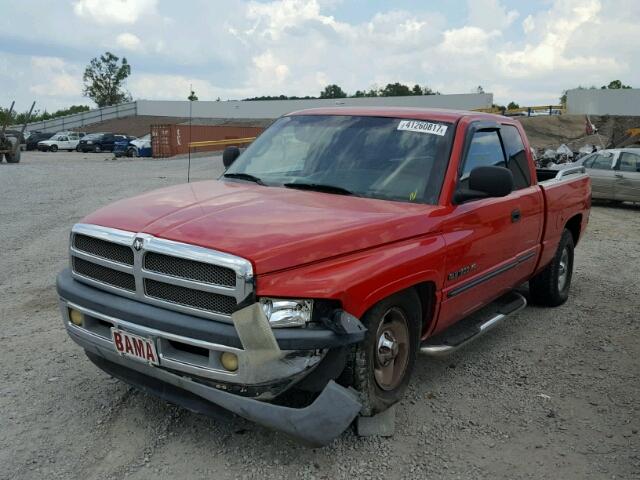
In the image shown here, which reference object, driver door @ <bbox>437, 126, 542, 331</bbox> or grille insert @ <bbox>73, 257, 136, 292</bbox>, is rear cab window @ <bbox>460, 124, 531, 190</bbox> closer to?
driver door @ <bbox>437, 126, 542, 331</bbox>

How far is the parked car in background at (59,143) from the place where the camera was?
4541 centimetres

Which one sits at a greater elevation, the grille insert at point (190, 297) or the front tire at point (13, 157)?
the grille insert at point (190, 297)

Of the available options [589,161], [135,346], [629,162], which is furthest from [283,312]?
[589,161]

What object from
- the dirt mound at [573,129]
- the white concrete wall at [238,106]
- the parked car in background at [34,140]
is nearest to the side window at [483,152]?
the dirt mound at [573,129]

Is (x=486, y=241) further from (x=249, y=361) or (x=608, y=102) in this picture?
(x=608, y=102)

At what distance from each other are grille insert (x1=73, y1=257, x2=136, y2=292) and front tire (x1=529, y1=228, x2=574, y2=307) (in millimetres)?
4358

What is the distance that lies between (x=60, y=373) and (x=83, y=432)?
0.94m

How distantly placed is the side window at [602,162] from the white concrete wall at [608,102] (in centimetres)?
2674

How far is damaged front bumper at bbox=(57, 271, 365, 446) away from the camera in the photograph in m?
2.86

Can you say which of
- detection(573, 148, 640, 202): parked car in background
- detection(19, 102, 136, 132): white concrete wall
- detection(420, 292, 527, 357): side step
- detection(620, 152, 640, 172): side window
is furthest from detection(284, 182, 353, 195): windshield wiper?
detection(19, 102, 136, 132): white concrete wall

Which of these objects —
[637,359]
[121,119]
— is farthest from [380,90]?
[637,359]

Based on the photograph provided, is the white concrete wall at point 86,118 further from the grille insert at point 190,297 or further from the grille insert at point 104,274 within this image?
the grille insert at point 190,297

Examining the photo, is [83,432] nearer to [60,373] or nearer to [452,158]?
[60,373]

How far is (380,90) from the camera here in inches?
3349
